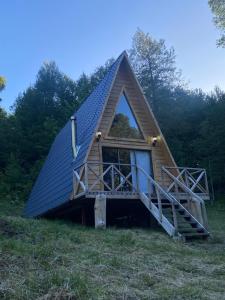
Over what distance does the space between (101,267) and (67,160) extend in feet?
29.1

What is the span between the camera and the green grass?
174 inches

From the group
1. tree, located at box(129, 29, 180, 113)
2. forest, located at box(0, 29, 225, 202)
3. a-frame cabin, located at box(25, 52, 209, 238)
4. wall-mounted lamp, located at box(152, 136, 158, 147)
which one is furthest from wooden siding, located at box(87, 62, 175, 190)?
tree, located at box(129, 29, 180, 113)

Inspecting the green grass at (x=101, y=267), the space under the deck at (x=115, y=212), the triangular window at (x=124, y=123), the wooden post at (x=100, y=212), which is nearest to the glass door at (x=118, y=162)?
the triangular window at (x=124, y=123)

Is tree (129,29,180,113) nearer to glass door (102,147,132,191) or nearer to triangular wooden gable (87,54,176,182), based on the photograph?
triangular wooden gable (87,54,176,182)

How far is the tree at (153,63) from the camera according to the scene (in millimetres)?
28672

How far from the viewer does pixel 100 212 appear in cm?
1068

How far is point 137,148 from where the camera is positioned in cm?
1374

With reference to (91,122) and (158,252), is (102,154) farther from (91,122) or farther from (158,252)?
(158,252)

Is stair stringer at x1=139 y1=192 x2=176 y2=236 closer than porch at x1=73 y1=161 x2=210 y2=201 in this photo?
Yes

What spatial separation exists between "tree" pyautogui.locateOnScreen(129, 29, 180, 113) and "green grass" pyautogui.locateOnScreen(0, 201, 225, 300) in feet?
69.3

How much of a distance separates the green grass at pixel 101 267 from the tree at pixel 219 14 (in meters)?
11.7

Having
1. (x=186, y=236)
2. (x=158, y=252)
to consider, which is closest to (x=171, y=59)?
(x=186, y=236)

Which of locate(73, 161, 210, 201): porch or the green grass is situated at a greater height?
locate(73, 161, 210, 201): porch

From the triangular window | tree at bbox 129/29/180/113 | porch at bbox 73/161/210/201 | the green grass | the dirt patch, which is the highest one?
tree at bbox 129/29/180/113
